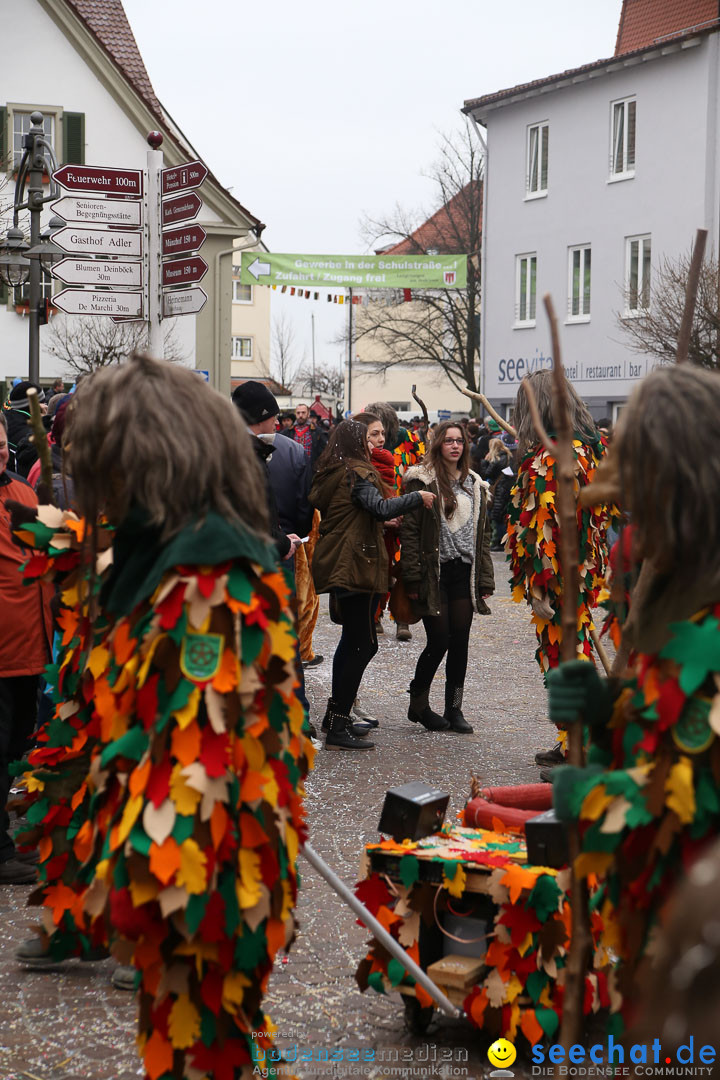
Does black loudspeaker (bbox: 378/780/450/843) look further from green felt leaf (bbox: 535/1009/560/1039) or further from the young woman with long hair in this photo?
the young woman with long hair

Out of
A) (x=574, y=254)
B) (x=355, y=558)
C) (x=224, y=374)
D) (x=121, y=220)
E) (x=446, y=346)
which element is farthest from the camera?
(x=446, y=346)

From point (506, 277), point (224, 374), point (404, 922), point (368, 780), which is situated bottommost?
point (368, 780)

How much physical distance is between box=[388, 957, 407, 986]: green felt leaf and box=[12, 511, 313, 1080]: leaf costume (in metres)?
1.00

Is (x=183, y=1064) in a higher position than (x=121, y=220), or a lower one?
lower

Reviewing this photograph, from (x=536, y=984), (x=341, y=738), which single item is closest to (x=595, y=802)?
(x=536, y=984)

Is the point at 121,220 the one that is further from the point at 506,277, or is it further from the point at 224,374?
the point at 506,277

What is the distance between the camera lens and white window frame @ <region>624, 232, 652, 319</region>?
27875 mm

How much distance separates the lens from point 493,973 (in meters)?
3.74

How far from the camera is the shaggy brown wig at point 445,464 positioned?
26.6 feet

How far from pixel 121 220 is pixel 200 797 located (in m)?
8.17

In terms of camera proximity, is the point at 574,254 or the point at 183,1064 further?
the point at 574,254

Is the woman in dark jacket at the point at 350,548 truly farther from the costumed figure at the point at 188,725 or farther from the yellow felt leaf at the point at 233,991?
the yellow felt leaf at the point at 233,991

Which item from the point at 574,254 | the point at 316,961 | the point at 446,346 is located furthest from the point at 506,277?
the point at 316,961

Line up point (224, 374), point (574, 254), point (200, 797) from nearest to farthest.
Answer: point (200, 797) → point (224, 374) → point (574, 254)
